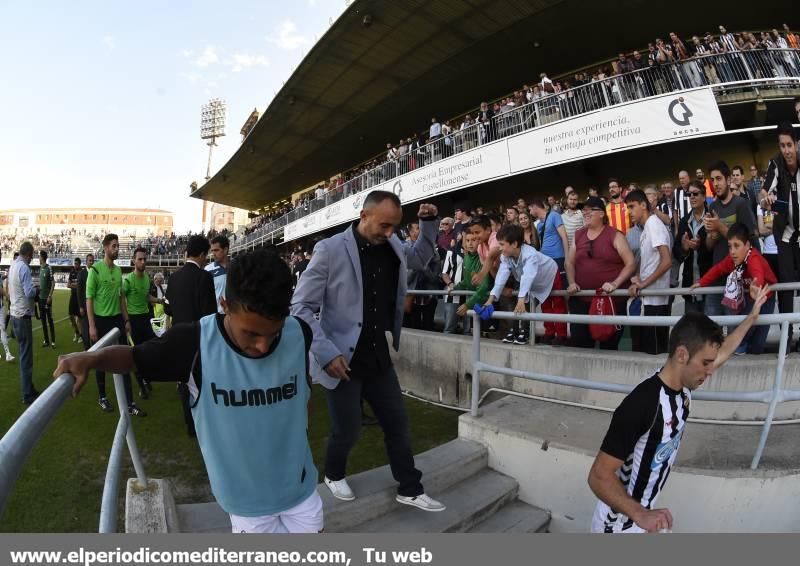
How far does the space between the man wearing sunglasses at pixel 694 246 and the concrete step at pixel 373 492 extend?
302 centimetres

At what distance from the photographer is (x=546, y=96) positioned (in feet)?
42.1

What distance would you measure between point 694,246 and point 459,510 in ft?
12.7

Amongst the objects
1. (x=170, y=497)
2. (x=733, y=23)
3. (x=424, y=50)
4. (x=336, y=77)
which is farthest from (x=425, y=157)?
(x=170, y=497)

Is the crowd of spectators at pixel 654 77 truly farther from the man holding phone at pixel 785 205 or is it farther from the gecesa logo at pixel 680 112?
the man holding phone at pixel 785 205

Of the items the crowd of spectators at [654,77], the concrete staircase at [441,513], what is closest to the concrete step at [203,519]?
the concrete staircase at [441,513]

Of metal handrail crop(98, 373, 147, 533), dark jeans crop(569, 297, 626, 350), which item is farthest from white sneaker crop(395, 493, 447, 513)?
dark jeans crop(569, 297, 626, 350)

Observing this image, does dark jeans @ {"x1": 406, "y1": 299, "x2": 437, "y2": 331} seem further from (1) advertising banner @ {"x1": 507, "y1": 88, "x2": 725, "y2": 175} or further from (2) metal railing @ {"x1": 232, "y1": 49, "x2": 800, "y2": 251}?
(2) metal railing @ {"x1": 232, "y1": 49, "x2": 800, "y2": 251}

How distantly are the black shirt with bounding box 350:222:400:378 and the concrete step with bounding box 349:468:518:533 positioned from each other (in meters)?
0.96

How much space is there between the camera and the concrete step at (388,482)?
2781 millimetres

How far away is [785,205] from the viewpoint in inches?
156

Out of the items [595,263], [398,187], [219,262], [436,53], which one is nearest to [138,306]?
[219,262]

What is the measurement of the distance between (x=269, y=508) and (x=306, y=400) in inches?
16.0

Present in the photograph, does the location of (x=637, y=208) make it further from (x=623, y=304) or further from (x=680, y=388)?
(x=680, y=388)

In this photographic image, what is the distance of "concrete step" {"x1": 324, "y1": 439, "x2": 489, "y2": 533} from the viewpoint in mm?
2781
